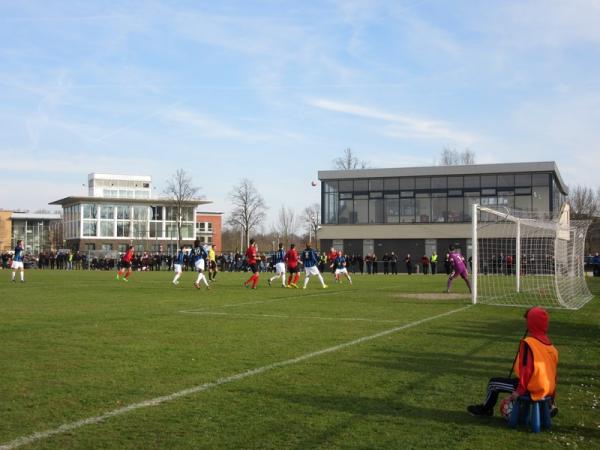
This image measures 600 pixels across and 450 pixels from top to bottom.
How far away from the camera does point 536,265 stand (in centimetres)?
3197

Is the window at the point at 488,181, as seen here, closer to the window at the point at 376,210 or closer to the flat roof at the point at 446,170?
the flat roof at the point at 446,170

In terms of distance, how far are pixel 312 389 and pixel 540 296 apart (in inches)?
784

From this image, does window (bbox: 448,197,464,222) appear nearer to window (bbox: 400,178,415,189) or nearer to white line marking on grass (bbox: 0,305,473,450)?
window (bbox: 400,178,415,189)

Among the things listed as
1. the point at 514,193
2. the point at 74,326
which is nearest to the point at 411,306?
the point at 74,326

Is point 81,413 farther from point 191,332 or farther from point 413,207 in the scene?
point 413,207

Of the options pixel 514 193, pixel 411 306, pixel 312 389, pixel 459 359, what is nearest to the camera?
pixel 312 389

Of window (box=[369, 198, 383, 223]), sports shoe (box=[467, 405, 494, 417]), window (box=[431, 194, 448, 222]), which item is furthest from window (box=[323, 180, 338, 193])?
sports shoe (box=[467, 405, 494, 417])

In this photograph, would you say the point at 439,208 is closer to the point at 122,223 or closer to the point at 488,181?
the point at 488,181

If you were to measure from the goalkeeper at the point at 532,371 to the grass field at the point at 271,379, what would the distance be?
25cm

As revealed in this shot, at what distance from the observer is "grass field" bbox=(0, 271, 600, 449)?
5.95 m

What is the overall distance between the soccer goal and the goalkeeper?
14.8 metres

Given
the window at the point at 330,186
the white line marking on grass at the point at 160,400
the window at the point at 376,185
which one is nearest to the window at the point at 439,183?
the window at the point at 376,185

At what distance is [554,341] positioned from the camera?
1263 cm

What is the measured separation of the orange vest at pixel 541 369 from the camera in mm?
6289
